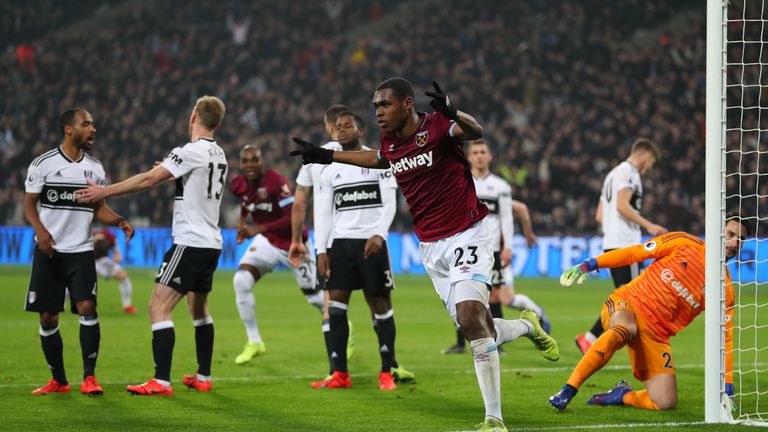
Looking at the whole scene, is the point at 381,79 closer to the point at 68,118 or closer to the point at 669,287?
the point at 68,118

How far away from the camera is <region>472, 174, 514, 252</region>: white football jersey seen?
1128 cm

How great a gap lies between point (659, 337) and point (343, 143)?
9.84 feet

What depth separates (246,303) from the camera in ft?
35.9

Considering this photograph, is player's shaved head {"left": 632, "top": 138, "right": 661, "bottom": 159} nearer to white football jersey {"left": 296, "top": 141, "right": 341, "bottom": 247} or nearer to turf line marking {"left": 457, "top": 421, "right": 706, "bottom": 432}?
white football jersey {"left": 296, "top": 141, "right": 341, "bottom": 247}

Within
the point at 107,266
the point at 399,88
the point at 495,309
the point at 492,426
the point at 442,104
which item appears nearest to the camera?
the point at 442,104

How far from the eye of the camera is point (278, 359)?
1073cm

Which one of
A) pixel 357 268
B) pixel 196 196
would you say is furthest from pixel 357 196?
pixel 196 196

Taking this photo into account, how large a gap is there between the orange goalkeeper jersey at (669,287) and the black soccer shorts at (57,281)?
4001 mm

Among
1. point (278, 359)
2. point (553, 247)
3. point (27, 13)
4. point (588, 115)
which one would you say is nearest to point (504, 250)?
point (278, 359)

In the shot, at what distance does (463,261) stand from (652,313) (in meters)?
1.81

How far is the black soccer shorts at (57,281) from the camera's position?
8023mm

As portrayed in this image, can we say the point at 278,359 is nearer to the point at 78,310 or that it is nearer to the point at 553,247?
the point at 78,310

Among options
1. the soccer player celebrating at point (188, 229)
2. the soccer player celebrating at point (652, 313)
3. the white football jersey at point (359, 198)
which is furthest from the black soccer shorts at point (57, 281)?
the soccer player celebrating at point (652, 313)

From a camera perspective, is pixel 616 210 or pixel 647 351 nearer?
pixel 647 351
